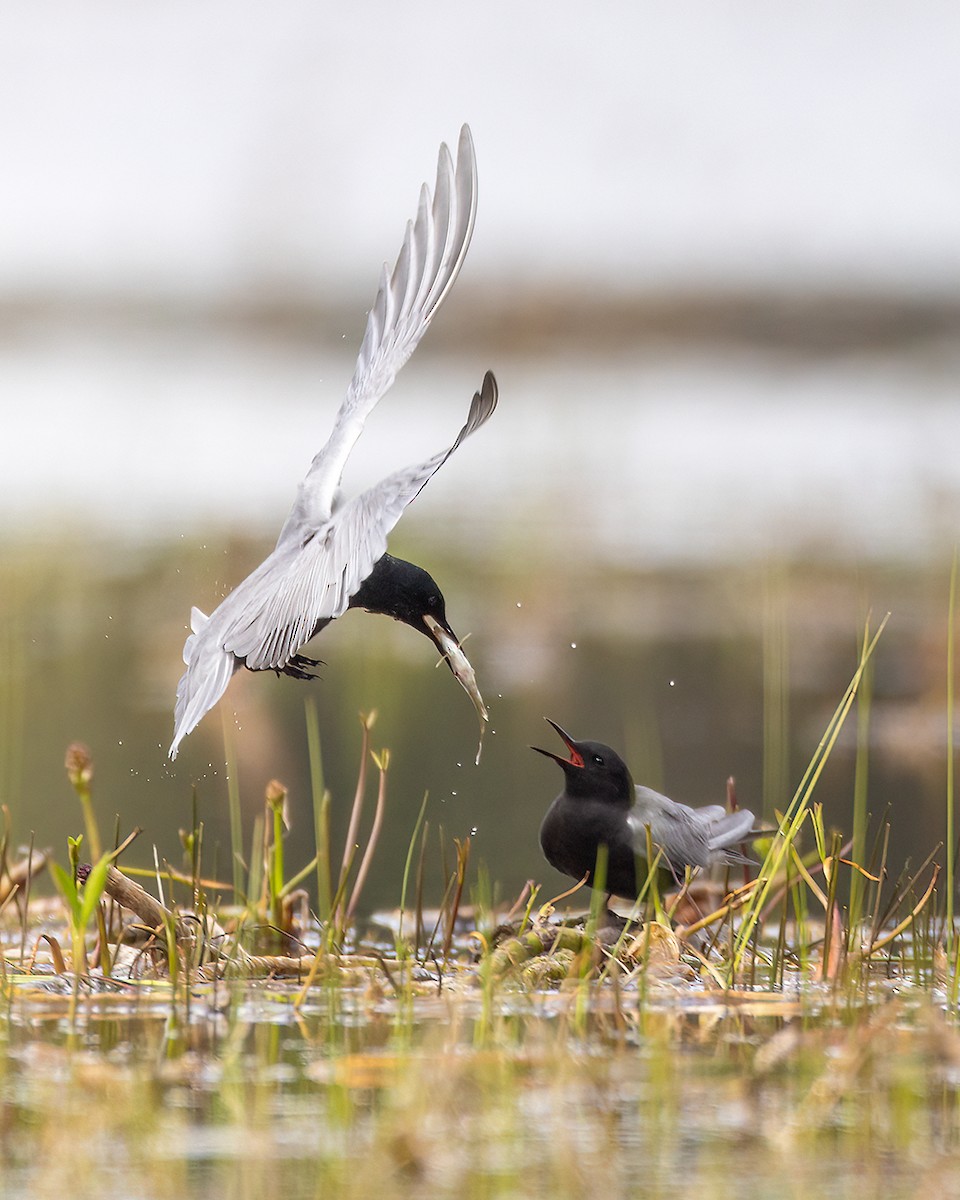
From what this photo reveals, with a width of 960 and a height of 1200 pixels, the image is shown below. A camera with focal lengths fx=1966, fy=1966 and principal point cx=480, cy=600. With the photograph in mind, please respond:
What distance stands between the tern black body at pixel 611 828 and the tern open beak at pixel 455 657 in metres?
0.30

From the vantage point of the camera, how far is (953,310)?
24.2 m

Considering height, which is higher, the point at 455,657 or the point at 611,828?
the point at 455,657

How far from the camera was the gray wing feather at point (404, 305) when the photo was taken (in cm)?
592

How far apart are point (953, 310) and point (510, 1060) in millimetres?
Result: 21595

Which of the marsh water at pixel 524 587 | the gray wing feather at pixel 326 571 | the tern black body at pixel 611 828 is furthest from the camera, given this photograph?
the marsh water at pixel 524 587

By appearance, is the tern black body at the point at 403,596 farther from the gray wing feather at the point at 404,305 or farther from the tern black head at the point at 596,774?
the tern black head at the point at 596,774

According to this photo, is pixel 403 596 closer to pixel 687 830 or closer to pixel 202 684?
pixel 202 684

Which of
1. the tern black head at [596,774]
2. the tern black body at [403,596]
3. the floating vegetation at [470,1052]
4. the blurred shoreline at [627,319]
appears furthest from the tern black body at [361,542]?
the blurred shoreline at [627,319]

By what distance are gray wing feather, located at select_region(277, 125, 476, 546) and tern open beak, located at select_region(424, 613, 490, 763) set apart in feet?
1.57

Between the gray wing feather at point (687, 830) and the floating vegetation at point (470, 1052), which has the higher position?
the gray wing feather at point (687, 830)

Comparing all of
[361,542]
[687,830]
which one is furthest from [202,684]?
[687,830]

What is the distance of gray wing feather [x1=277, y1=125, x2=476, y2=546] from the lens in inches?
233

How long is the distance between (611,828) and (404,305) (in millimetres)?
1949

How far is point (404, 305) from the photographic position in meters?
6.36
